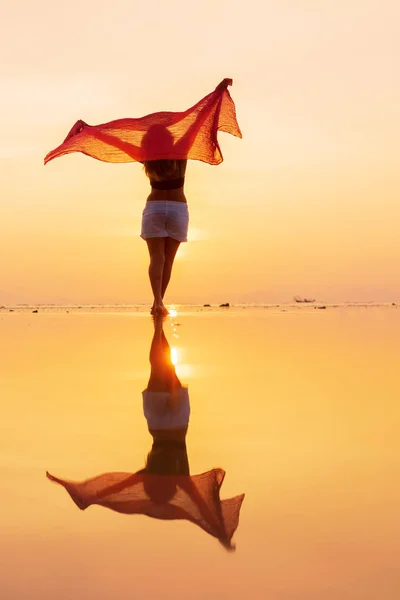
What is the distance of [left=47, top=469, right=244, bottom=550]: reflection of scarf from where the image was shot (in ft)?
4.40

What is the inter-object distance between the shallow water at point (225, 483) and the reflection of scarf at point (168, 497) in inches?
1.1

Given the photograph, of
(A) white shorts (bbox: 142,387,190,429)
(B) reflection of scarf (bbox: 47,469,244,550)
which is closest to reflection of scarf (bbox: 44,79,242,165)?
(A) white shorts (bbox: 142,387,190,429)

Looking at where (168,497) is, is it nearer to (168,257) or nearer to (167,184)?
(167,184)

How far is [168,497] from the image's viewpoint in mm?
1490

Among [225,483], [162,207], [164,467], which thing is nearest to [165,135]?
[162,207]

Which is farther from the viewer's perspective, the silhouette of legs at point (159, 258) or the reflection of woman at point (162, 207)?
the silhouette of legs at point (159, 258)

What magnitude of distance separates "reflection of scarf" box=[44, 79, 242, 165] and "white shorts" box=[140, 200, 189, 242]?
0.59 meters

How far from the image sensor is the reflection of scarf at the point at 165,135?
8.34 meters

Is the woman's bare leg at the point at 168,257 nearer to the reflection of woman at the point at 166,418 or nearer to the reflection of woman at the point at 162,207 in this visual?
the reflection of woman at the point at 162,207

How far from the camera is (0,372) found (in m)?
3.77

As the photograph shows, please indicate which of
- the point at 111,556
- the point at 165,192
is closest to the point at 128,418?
the point at 111,556

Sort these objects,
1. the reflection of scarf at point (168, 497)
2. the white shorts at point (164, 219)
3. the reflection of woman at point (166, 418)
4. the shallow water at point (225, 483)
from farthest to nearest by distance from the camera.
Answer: the white shorts at point (164, 219) < the reflection of woman at point (166, 418) < the reflection of scarf at point (168, 497) < the shallow water at point (225, 483)

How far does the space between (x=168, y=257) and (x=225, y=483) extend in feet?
22.6

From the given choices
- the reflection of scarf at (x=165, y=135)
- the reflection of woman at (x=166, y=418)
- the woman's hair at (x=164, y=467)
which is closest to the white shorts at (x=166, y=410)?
the reflection of woman at (x=166, y=418)
